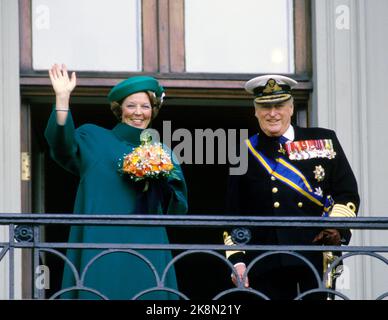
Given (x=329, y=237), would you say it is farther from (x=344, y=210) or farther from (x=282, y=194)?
(x=282, y=194)

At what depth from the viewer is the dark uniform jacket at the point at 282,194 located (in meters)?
8.21

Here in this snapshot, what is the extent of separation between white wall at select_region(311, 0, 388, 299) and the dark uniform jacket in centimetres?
103

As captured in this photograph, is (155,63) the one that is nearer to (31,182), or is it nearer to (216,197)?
(31,182)

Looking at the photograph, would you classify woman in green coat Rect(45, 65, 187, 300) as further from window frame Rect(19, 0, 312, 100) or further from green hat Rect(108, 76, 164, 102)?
window frame Rect(19, 0, 312, 100)

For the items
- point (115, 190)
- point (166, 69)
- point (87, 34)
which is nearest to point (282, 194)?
point (115, 190)

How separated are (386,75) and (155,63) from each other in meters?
1.36

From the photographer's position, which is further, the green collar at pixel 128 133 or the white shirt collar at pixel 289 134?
the white shirt collar at pixel 289 134

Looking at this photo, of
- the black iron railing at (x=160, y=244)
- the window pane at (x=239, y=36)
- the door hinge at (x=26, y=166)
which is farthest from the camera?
the window pane at (x=239, y=36)

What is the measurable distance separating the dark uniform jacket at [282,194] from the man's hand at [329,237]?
4cm

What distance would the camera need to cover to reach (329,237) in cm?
818

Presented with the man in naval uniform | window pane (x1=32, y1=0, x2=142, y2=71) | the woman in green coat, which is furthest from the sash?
window pane (x1=32, y1=0, x2=142, y2=71)

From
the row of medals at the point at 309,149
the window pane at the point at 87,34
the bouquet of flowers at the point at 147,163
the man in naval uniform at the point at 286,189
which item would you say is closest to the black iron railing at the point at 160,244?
the man in naval uniform at the point at 286,189

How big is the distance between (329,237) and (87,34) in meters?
2.26

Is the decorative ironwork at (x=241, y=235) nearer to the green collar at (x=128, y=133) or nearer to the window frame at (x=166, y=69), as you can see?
the green collar at (x=128, y=133)
